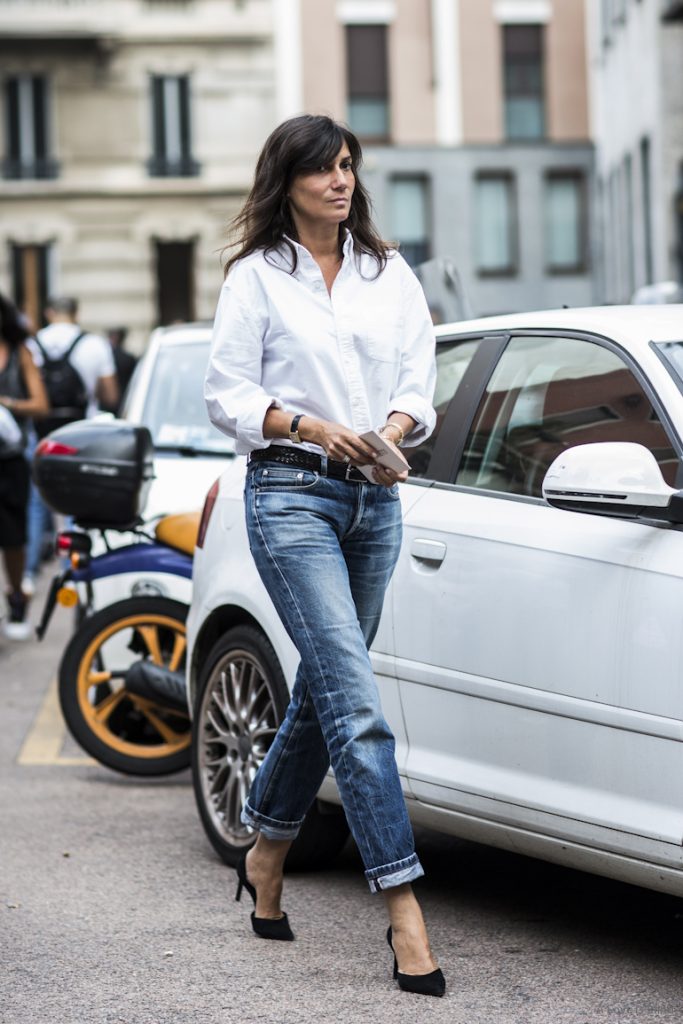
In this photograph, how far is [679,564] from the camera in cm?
445

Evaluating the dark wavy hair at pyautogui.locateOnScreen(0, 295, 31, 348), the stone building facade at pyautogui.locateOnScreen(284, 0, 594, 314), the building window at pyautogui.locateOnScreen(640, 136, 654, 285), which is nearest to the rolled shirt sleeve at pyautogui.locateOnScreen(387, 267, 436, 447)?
the dark wavy hair at pyautogui.locateOnScreen(0, 295, 31, 348)

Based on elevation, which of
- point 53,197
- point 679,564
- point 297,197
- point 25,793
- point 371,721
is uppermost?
point 53,197

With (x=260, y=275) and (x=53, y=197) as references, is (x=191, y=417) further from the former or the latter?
(x=53, y=197)

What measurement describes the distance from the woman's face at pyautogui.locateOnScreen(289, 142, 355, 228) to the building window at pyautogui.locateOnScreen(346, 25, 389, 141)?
37.7 metres

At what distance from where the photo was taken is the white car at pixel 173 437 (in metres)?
7.83

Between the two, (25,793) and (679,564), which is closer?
(679,564)

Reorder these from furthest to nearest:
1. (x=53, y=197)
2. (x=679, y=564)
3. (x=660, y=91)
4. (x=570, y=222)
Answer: (x=570, y=222) → (x=53, y=197) → (x=660, y=91) → (x=679, y=564)

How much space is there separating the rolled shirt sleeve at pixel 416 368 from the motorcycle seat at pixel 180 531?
2759 mm

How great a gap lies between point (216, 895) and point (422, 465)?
133 centimetres

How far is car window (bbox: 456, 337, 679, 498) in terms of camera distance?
5.02 meters

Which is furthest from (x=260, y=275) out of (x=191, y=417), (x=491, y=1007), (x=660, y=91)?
(x=660, y=91)

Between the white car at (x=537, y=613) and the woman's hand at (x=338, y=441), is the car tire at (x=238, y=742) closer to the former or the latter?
the white car at (x=537, y=613)

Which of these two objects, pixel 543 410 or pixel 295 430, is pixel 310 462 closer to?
pixel 295 430

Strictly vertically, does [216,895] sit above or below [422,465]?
below
